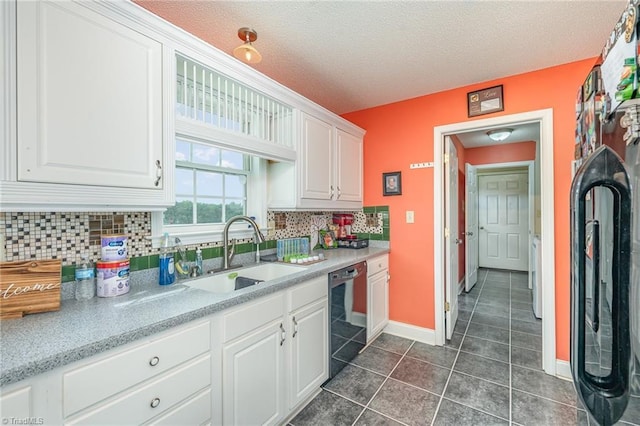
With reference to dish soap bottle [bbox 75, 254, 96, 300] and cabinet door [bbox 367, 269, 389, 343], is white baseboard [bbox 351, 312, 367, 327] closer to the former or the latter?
cabinet door [bbox 367, 269, 389, 343]

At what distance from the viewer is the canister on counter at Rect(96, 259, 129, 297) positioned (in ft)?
4.22

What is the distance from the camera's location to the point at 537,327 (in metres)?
2.92

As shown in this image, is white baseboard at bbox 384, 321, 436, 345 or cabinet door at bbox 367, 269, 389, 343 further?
white baseboard at bbox 384, 321, 436, 345

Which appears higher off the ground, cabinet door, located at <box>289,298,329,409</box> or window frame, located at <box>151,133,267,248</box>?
window frame, located at <box>151,133,267,248</box>

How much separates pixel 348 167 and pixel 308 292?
146 centimetres

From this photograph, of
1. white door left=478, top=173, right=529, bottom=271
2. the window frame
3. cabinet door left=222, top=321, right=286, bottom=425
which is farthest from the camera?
white door left=478, top=173, right=529, bottom=271

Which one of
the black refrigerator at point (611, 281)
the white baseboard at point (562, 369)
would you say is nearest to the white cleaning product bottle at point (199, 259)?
the black refrigerator at point (611, 281)

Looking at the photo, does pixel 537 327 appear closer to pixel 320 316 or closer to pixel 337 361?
pixel 337 361

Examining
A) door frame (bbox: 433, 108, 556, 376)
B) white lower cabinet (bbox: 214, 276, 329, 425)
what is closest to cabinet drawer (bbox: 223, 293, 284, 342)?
white lower cabinet (bbox: 214, 276, 329, 425)

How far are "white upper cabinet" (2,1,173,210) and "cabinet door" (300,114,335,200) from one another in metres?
1.11

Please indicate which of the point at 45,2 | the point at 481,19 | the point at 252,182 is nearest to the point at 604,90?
the point at 481,19

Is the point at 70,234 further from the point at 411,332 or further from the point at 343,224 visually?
the point at 411,332

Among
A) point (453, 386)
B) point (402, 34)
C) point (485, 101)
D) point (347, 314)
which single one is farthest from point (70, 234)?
point (485, 101)

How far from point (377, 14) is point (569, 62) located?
1636 mm
